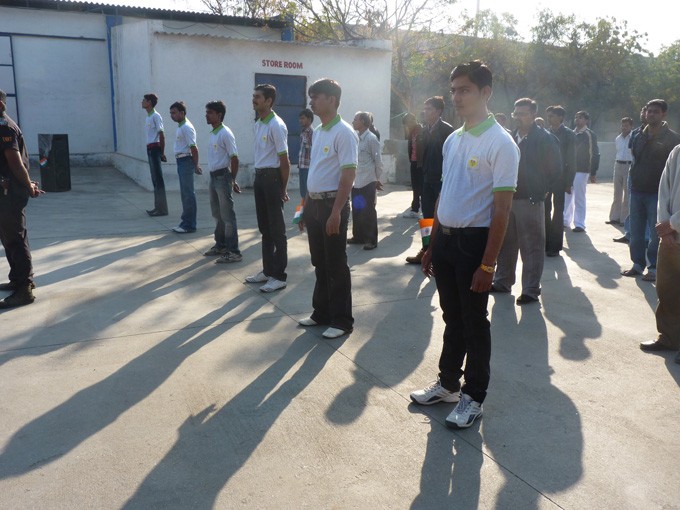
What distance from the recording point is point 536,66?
25734 mm

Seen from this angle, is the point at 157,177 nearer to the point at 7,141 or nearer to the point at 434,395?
the point at 7,141

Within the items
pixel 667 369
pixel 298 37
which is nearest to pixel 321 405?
pixel 667 369

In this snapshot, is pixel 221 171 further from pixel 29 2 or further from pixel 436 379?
pixel 29 2

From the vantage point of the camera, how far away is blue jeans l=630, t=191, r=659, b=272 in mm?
6719

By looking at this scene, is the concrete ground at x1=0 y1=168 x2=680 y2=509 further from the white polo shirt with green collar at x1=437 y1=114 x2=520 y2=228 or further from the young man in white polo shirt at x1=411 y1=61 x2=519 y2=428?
the white polo shirt with green collar at x1=437 y1=114 x2=520 y2=228

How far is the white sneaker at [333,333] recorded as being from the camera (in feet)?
16.1

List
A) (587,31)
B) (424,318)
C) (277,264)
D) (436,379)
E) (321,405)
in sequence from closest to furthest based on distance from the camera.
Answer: (321,405) → (436,379) → (424,318) → (277,264) → (587,31)

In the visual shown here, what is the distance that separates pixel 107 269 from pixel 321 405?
406 centimetres

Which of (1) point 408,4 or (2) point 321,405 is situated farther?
(1) point 408,4

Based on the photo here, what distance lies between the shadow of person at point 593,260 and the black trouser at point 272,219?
10.9 feet

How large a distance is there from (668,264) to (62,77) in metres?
14.9

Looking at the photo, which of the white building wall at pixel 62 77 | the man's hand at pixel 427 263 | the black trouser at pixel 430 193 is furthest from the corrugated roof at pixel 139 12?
the man's hand at pixel 427 263

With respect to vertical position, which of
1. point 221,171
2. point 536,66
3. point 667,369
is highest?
point 536,66

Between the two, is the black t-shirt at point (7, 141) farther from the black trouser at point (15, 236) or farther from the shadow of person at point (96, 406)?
the shadow of person at point (96, 406)
